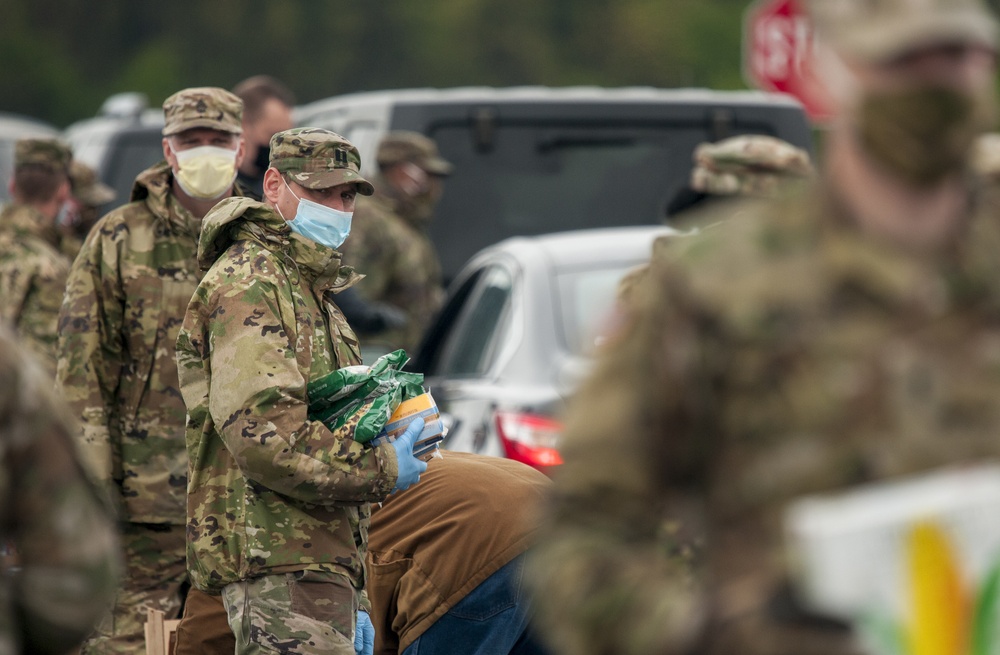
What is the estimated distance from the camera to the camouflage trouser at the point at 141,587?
561 cm

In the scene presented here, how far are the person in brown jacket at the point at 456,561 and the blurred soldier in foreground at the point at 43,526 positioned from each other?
229 cm

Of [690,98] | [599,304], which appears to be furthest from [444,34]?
[599,304]

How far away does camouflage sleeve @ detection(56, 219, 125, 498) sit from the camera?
557 centimetres

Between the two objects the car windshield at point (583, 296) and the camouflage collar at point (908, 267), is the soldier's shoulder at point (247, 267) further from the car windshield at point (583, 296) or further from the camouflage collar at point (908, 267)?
the camouflage collar at point (908, 267)

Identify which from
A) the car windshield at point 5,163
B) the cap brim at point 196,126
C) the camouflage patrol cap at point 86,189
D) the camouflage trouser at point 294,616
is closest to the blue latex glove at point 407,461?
the camouflage trouser at point 294,616

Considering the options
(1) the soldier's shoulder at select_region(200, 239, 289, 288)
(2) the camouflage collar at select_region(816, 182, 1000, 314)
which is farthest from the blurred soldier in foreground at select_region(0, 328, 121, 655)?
(1) the soldier's shoulder at select_region(200, 239, 289, 288)

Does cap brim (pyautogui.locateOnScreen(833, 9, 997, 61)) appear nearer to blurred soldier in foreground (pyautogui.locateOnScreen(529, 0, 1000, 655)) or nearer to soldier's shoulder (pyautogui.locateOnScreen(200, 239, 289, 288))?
blurred soldier in foreground (pyautogui.locateOnScreen(529, 0, 1000, 655))

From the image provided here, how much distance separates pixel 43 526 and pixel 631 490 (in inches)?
34.6

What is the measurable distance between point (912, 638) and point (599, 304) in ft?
13.9

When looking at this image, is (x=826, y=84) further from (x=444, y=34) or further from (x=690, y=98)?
(x=444, y=34)

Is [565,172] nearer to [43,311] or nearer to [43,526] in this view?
A: [43,311]

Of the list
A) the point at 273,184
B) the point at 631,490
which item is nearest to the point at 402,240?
the point at 273,184

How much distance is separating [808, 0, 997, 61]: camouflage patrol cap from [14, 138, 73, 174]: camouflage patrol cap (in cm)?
629

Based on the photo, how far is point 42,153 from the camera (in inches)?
316
